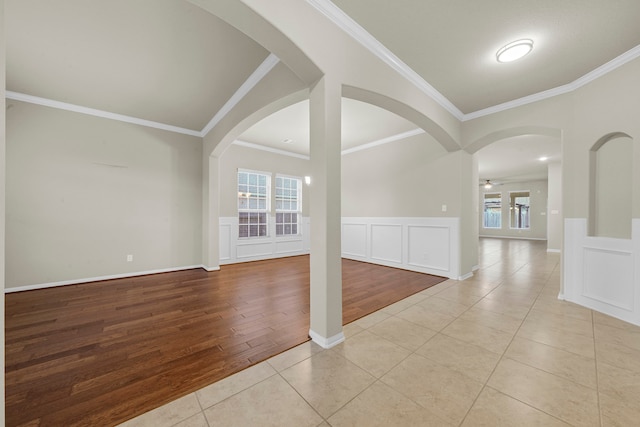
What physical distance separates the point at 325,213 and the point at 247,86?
85.9 inches

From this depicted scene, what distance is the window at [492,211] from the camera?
1143 centimetres

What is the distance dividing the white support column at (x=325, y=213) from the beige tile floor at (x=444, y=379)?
207 millimetres

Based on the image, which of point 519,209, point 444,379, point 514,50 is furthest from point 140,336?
point 519,209

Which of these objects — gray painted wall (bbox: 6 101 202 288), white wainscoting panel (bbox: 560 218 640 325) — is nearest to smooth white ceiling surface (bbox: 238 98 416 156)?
gray painted wall (bbox: 6 101 202 288)

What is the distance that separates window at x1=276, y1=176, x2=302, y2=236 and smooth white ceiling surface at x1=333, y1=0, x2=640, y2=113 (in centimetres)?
424

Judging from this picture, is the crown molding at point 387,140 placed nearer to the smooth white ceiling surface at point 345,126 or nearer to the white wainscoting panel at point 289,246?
the smooth white ceiling surface at point 345,126

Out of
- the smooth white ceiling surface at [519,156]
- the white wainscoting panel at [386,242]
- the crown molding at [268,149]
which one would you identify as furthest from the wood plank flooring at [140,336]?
the smooth white ceiling surface at [519,156]

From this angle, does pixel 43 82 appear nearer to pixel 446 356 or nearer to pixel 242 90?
pixel 242 90

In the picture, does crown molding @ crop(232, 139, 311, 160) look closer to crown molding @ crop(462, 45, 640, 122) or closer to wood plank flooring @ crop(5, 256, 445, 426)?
wood plank flooring @ crop(5, 256, 445, 426)

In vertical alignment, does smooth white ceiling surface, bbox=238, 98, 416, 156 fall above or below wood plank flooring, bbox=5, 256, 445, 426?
above

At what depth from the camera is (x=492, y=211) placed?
462 inches

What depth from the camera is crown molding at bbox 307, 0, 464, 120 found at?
1903 millimetres

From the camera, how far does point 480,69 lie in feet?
8.66

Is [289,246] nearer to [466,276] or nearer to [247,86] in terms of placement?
[466,276]
